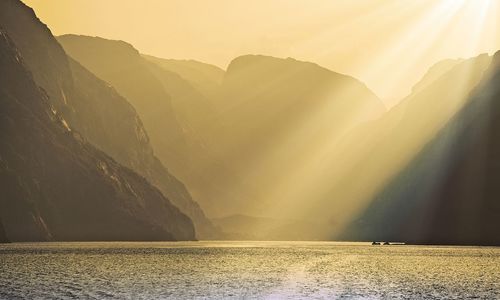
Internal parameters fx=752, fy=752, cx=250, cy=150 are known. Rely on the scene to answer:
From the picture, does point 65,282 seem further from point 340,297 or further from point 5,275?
point 340,297

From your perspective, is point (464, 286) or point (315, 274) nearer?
point (464, 286)

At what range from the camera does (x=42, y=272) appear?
Result: 90688mm

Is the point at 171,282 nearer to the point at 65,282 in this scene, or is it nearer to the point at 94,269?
the point at 65,282

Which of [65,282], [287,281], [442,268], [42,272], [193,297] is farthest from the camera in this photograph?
[442,268]

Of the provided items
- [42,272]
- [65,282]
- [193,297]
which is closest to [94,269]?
[42,272]

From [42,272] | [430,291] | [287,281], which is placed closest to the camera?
[430,291]

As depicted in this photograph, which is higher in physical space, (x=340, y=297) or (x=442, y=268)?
(x=442, y=268)

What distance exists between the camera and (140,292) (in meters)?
66.6

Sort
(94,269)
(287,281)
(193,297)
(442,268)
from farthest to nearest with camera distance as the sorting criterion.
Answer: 1. (442,268)
2. (94,269)
3. (287,281)
4. (193,297)

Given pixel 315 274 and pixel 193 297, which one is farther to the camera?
pixel 315 274

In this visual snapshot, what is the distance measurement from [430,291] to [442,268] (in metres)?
42.4

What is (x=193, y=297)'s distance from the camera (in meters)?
63.0

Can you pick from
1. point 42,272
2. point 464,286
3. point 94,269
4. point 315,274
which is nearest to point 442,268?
point 315,274

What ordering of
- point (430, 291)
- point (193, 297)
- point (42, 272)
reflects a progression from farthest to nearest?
point (42, 272)
point (430, 291)
point (193, 297)
